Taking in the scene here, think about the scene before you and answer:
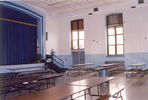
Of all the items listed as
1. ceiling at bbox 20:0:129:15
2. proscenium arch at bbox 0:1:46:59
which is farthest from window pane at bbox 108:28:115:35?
proscenium arch at bbox 0:1:46:59

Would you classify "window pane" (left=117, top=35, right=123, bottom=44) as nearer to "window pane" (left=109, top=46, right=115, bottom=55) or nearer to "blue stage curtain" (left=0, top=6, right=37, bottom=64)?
"window pane" (left=109, top=46, right=115, bottom=55)

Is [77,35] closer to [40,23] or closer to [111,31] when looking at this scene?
[111,31]

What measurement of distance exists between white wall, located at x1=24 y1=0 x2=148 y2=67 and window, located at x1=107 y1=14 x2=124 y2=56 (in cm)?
34

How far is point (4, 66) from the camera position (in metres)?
8.95

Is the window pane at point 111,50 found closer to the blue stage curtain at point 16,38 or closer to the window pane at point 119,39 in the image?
the window pane at point 119,39

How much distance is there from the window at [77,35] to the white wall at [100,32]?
36cm

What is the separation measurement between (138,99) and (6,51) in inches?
330

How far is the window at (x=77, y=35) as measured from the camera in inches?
551

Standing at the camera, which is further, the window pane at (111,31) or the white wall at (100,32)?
the window pane at (111,31)

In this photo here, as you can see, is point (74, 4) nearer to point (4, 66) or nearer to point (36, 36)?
point (36, 36)

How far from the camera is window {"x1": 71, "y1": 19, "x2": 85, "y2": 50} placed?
1401cm

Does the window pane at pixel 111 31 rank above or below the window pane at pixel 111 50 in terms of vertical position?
above

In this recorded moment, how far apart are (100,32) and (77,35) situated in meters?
2.11

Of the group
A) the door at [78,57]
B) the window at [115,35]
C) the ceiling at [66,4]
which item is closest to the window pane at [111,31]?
the window at [115,35]
